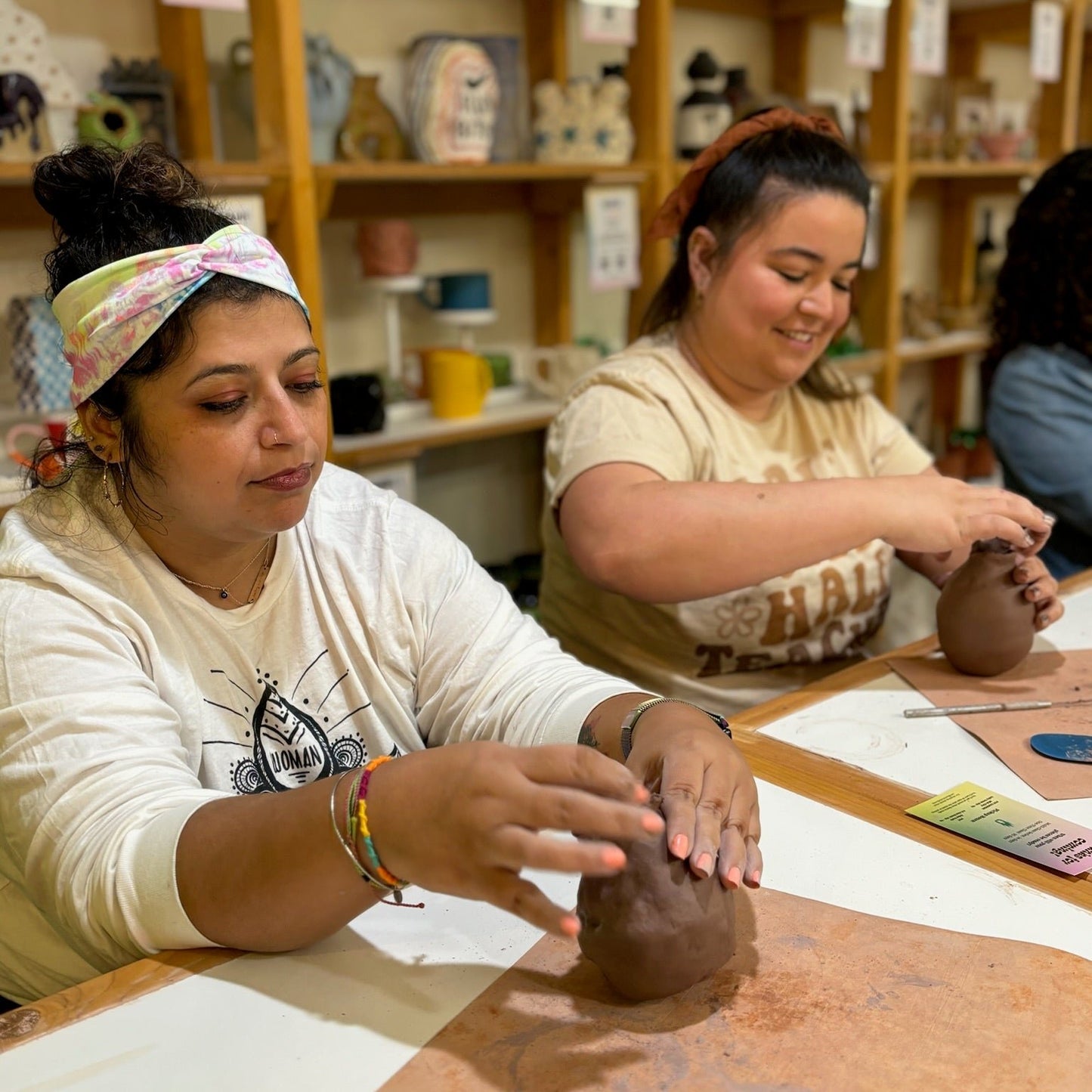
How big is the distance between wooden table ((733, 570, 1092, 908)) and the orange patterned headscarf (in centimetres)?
77

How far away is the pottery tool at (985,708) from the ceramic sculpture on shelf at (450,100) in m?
1.62

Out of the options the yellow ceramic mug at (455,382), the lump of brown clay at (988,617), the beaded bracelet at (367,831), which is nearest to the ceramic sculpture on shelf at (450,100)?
the yellow ceramic mug at (455,382)

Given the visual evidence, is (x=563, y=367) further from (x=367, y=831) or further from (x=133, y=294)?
(x=367, y=831)

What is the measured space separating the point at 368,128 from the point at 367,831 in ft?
6.34


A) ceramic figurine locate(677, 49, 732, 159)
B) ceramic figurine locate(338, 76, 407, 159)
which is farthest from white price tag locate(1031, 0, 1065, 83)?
ceramic figurine locate(338, 76, 407, 159)

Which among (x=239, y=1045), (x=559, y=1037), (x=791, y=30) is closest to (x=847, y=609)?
(x=559, y=1037)

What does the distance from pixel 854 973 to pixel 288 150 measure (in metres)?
1.73

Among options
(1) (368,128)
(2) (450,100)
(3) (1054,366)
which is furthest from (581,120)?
(3) (1054,366)

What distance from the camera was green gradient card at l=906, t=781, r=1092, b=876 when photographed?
3.01 feet

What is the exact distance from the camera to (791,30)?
128 inches

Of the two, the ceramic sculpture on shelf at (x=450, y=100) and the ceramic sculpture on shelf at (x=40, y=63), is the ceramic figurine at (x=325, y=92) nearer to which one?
the ceramic sculpture on shelf at (x=450, y=100)

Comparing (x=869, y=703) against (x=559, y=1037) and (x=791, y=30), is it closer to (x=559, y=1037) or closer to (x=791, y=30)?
(x=559, y=1037)

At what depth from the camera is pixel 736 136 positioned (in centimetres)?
161

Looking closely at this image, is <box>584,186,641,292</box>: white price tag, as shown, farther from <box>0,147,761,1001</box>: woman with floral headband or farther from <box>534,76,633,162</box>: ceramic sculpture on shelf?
<box>0,147,761,1001</box>: woman with floral headband
